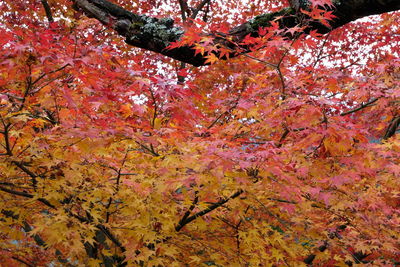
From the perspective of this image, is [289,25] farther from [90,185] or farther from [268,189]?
[90,185]

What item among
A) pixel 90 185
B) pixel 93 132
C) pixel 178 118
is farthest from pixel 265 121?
pixel 90 185

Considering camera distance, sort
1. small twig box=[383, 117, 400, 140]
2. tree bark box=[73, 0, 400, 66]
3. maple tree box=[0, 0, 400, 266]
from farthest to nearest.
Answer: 1. small twig box=[383, 117, 400, 140]
2. tree bark box=[73, 0, 400, 66]
3. maple tree box=[0, 0, 400, 266]

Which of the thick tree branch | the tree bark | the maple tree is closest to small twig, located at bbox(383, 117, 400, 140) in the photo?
the maple tree

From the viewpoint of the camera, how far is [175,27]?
4.34m

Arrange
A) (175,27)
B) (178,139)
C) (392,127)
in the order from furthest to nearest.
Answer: (392,127)
(175,27)
(178,139)

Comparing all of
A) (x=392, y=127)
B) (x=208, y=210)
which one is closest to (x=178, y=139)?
(x=208, y=210)

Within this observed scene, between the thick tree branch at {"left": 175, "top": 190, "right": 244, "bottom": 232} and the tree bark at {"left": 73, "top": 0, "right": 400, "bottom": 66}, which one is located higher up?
the tree bark at {"left": 73, "top": 0, "right": 400, "bottom": 66}

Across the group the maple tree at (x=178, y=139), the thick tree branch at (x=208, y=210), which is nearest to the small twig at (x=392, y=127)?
the maple tree at (x=178, y=139)

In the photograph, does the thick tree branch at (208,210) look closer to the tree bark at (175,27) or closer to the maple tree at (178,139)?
the maple tree at (178,139)

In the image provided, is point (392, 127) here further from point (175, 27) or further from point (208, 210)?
point (175, 27)

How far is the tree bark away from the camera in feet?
12.0

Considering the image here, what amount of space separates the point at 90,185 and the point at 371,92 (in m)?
3.56

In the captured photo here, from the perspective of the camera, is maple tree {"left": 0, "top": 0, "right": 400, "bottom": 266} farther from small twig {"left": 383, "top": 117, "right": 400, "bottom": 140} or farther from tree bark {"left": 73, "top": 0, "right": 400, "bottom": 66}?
small twig {"left": 383, "top": 117, "right": 400, "bottom": 140}

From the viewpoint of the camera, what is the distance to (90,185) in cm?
397
